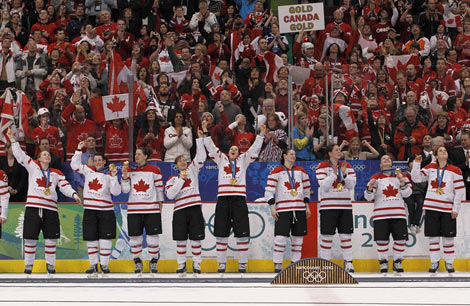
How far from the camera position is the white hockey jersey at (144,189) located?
13312 millimetres

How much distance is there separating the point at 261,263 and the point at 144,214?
203 cm

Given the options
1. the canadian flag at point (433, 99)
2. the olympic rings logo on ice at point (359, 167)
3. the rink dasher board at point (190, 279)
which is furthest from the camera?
the canadian flag at point (433, 99)

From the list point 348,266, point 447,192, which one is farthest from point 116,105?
point 447,192

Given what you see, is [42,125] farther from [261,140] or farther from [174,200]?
[261,140]

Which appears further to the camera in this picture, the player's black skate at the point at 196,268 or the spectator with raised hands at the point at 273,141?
the spectator with raised hands at the point at 273,141

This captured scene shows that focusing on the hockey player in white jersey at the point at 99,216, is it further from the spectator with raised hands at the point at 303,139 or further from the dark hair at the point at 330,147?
the dark hair at the point at 330,147

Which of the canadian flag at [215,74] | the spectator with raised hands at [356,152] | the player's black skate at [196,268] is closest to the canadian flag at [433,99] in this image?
the spectator with raised hands at [356,152]

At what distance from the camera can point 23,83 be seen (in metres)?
15.9

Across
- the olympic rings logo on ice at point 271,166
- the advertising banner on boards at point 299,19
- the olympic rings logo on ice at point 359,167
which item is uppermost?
the advertising banner on boards at point 299,19

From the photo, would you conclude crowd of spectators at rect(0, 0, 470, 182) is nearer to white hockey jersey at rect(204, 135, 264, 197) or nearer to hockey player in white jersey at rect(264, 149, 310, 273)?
white hockey jersey at rect(204, 135, 264, 197)

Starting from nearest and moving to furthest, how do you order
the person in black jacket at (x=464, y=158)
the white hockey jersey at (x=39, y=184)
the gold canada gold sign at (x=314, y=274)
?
1. the gold canada gold sign at (x=314, y=274)
2. the white hockey jersey at (x=39, y=184)
3. the person in black jacket at (x=464, y=158)

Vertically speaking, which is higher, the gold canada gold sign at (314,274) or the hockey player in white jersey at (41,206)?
the hockey player in white jersey at (41,206)

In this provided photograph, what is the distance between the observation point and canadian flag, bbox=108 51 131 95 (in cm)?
1495
